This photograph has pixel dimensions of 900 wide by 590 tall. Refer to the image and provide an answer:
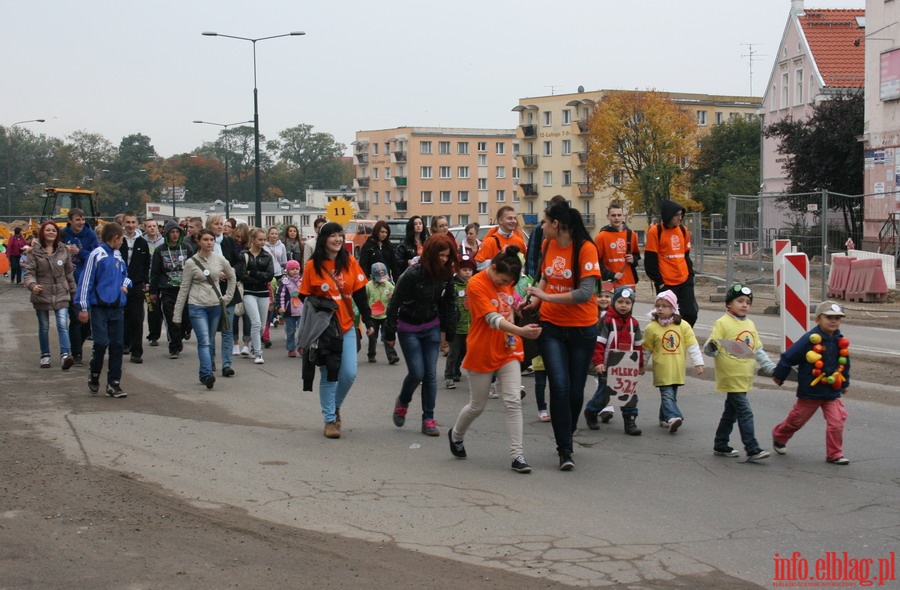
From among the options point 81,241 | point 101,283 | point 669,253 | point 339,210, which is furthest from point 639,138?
point 101,283

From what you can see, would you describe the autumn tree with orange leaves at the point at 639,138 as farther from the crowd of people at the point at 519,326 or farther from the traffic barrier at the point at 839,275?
the crowd of people at the point at 519,326

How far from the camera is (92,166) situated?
12694cm

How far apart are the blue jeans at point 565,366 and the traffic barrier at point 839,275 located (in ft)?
51.7

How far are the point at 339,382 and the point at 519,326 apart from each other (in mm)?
1843

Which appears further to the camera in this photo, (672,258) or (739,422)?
(672,258)

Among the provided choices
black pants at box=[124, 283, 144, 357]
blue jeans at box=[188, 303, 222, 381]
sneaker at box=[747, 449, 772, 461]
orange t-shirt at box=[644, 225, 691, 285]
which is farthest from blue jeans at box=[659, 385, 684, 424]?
black pants at box=[124, 283, 144, 357]

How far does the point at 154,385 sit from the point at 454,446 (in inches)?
203

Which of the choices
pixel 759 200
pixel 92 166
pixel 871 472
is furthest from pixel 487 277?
pixel 92 166

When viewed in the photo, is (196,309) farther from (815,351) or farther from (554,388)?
(815,351)

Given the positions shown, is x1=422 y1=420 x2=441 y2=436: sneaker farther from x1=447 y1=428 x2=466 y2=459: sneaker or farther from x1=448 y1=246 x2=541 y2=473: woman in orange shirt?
x1=448 y1=246 x2=541 y2=473: woman in orange shirt

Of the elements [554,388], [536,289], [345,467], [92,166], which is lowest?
[345,467]

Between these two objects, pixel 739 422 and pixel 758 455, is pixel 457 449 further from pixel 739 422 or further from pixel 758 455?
pixel 758 455

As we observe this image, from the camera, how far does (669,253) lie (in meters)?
10.2

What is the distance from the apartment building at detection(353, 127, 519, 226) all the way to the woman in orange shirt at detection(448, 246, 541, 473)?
106m
